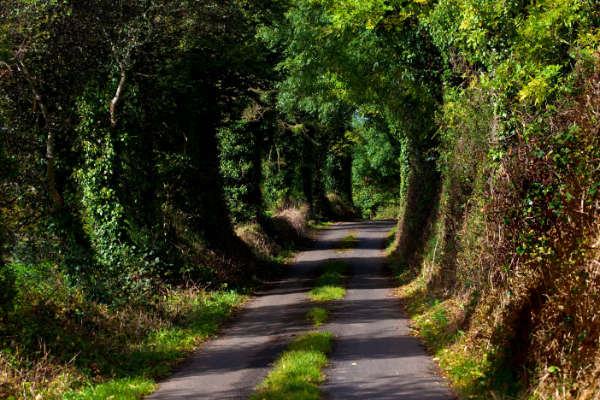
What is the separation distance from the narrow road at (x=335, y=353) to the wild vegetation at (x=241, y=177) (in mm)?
525

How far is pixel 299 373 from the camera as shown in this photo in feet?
33.9

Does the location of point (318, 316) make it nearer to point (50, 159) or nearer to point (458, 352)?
point (458, 352)

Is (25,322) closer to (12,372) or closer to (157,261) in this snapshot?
(12,372)

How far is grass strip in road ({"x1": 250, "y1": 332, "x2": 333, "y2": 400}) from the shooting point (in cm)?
923

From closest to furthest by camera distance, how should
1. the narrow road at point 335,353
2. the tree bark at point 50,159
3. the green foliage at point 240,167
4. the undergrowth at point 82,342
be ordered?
the narrow road at point 335,353
the undergrowth at point 82,342
the tree bark at point 50,159
the green foliage at point 240,167

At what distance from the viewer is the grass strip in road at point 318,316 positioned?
15081 mm

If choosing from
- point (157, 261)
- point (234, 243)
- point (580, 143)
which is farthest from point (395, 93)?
point (580, 143)

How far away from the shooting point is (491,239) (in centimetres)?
1055

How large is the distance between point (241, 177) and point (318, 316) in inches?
553

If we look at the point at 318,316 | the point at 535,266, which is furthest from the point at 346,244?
the point at 535,266

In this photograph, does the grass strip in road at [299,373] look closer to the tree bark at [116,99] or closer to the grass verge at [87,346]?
the grass verge at [87,346]

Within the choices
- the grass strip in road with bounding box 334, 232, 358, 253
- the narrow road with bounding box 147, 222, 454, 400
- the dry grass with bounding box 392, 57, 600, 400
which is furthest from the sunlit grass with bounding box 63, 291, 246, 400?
the grass strip in road with bounding box 334, 232, 358, 253

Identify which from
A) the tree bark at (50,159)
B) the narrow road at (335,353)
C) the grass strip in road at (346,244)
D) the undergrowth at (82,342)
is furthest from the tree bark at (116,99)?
the grass strip in road at (346,244)

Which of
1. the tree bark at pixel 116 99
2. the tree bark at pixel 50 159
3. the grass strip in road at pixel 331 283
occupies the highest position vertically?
the tree bark at pixel 116 99
